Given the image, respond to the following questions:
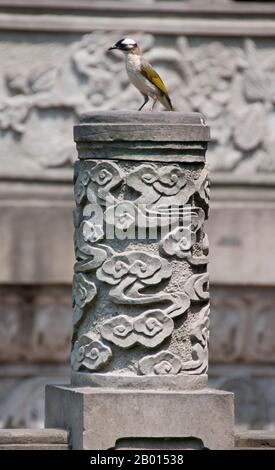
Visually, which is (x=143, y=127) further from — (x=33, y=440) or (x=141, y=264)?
(x=33, y=440)

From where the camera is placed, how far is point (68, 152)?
15.1 metres

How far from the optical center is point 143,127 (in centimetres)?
939

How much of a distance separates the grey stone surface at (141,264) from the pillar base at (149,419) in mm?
139

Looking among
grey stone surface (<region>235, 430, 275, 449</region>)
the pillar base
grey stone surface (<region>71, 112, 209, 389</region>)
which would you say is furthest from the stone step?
grey stone surface (<region>235, 430, 275, 449</region>)

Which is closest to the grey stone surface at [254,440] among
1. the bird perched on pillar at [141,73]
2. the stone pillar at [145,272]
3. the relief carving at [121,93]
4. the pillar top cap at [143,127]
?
the stone pillar at [145,272]

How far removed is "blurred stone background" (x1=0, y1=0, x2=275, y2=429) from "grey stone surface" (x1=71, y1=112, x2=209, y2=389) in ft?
17.7

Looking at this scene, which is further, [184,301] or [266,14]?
[266,14]

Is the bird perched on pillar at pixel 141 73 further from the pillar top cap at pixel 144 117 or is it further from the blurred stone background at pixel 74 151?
the blurred stone background at pixel 74 151

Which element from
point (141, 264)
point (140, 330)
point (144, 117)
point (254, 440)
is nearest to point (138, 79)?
point (144, 117)

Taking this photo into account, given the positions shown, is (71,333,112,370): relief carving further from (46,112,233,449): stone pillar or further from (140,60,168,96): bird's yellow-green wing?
(140,60,168,96): bird's yellow-green wing

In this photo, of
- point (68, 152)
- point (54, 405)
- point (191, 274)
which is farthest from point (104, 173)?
point (68, 152)

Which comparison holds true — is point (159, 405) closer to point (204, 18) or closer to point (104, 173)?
point (104, 173)

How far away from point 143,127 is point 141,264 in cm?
71

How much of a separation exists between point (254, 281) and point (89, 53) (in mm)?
2330
